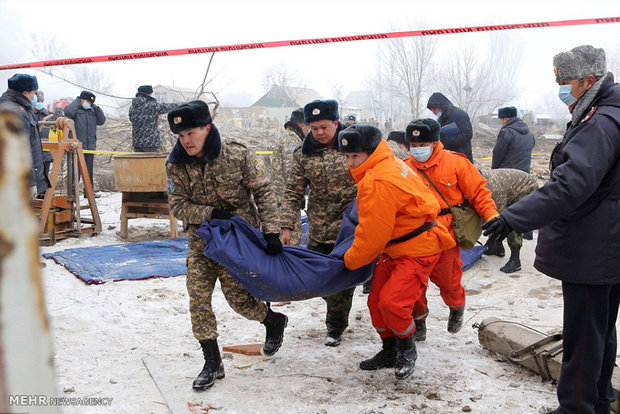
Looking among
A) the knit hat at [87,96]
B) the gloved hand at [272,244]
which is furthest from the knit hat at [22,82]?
the gloved hand at [272,244]

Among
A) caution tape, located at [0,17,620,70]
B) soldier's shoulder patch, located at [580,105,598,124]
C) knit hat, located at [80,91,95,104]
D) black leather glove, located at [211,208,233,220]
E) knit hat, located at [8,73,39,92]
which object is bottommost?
black leather glove, located at [211,208,233,220]

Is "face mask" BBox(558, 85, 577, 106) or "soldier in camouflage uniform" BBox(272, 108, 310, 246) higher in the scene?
"face mask" BBox(558, 85, 577, 106)

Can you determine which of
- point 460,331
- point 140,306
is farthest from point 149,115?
point 460,331

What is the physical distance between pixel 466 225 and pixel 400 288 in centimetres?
97

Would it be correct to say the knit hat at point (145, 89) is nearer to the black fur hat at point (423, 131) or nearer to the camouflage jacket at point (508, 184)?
the camouflage jacket at point (508, 184)

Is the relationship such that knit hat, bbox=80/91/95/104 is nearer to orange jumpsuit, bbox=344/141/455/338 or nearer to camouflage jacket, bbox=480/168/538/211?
camouflage jacket, bbox=480/168/538/211

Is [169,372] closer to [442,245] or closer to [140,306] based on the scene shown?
[140,306]

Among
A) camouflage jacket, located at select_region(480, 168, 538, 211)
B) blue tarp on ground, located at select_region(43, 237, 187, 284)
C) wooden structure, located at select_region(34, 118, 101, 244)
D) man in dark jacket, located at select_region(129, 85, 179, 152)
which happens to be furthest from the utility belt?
man in dark jacket, located at select_region(129, 85, 179, 152)

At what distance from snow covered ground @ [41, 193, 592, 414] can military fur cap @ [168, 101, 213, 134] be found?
178cm

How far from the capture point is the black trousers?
2.78 m

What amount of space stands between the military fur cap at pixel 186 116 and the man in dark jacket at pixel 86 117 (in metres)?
7.77

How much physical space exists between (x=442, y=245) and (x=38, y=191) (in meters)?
5.78

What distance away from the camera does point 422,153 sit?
4.36 meters

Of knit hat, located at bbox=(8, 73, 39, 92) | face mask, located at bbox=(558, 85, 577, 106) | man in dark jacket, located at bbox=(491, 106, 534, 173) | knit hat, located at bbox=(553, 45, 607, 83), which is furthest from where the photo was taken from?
man in dark jacket, located at bbox=(491, 106, 534, 173)
